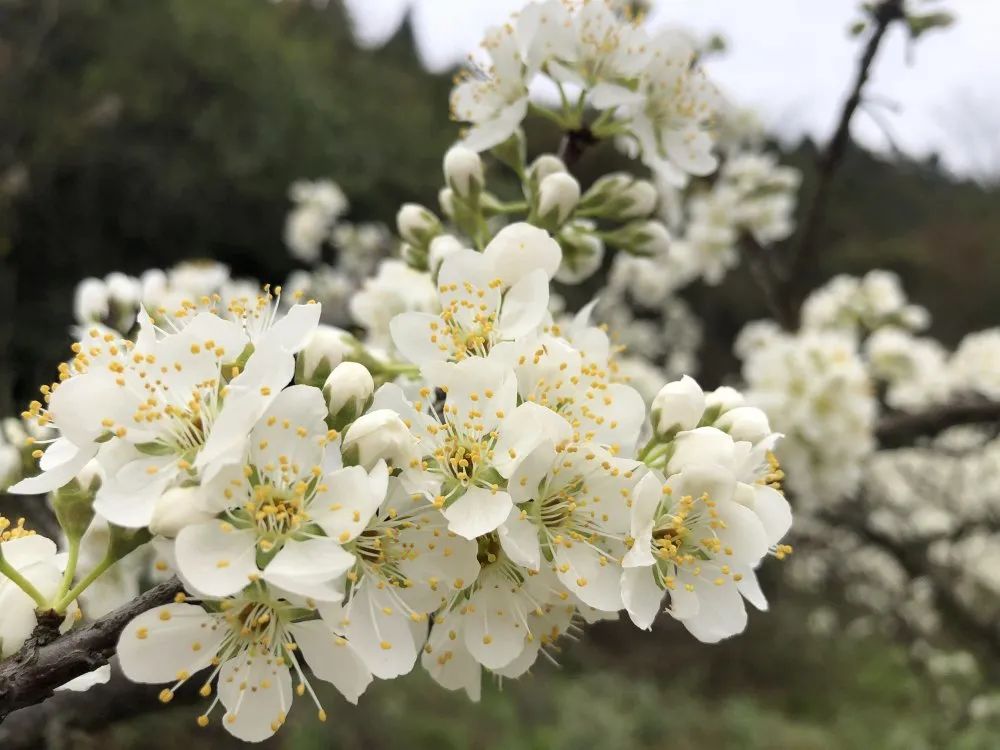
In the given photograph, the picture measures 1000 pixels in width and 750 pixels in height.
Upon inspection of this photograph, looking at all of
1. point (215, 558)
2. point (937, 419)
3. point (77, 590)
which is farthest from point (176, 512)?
point (937, 419)

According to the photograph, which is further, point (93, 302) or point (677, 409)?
point (93, 302)

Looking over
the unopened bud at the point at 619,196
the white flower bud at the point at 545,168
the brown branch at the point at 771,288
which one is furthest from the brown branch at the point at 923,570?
the white flower bud at the point at 545,168

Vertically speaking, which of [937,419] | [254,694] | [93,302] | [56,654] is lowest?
[937,419]

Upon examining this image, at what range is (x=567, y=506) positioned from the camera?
85 centimetres

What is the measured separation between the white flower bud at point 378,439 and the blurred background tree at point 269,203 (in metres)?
4.37

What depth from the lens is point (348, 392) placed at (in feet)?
2.72

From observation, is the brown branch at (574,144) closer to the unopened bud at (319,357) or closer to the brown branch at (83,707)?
the unopened bud at (319,357)

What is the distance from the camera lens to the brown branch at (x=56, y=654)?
28.1 inches

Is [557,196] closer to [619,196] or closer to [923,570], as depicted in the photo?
[619,196]

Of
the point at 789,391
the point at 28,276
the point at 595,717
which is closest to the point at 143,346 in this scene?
the point at 789,391

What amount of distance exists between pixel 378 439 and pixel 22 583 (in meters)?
0.38

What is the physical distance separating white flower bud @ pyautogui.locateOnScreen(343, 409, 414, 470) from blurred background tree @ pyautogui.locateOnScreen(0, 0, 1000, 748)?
4374 mm

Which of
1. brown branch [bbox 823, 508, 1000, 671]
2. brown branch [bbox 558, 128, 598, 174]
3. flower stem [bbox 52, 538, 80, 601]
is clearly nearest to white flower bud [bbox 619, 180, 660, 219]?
brown branch [bbox 558, 128, 598, 174]

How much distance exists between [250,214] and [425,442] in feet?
25.0
